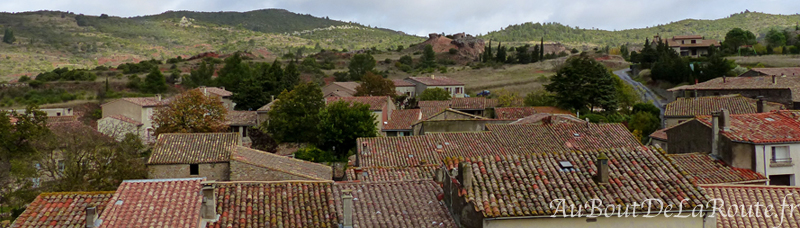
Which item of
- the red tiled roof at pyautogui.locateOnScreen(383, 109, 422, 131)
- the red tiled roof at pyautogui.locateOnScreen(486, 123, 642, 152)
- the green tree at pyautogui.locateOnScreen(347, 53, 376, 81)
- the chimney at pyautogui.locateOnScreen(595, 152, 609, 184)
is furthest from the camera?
the green tree at pyautogui.locateOnScreen(347, 53, 376, 81)

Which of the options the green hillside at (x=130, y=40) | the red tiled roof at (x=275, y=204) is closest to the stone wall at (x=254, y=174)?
the red tiled roof at (x=275, y=204)

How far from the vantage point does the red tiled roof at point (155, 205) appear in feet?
35.8

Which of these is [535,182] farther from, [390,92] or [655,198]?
[390,92]

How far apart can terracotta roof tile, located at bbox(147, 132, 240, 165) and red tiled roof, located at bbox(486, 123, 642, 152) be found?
38.7ft

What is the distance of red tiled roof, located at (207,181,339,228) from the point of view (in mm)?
12648

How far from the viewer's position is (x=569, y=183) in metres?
12.4

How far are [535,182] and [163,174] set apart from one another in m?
17.2

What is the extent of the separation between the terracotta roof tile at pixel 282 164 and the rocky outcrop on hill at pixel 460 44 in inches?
3769

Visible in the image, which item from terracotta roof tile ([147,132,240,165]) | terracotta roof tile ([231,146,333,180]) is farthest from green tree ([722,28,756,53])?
terracotta roof tile ([147,132,240,165])

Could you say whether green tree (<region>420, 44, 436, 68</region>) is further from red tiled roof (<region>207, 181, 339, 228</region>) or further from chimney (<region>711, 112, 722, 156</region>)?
red tiled roof (<region>207, 181, 339, 228</region>)

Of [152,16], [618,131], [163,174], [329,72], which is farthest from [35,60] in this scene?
[618,131]

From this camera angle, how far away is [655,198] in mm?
11766

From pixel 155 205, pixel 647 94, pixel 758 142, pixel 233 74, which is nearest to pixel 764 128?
pixel 758 142

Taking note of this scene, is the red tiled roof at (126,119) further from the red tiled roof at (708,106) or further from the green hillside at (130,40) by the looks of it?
the green hillside at (130,40)
